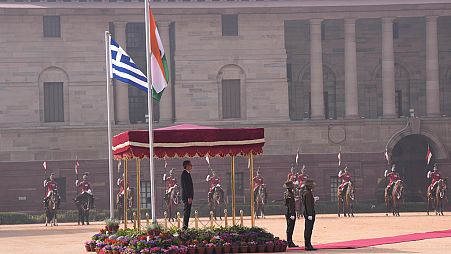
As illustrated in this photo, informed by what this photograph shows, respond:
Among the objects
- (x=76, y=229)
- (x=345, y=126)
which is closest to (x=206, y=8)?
(x=345, y=126)

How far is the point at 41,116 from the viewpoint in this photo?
9106cm

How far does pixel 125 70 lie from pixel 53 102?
4366 cm

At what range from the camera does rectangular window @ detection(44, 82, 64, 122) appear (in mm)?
91438

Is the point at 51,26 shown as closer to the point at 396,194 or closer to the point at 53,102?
the point at 53,102

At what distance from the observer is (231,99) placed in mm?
94000

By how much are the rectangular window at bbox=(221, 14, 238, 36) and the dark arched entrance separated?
13.6 m

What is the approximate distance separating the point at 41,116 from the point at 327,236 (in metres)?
41.8

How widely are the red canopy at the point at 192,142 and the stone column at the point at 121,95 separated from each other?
4843cm

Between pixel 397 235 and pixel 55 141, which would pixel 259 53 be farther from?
pixel 397 235

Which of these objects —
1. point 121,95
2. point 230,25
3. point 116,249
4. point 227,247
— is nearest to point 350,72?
point 230,25

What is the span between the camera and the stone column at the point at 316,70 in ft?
308

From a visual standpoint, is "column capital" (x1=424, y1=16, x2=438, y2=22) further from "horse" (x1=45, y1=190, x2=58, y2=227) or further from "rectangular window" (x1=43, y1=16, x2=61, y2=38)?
"horse" (x1=45, y1=190, x2=58, y2=227)

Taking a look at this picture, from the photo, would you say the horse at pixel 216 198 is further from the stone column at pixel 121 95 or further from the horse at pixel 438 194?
the stone column at pixel 121 95

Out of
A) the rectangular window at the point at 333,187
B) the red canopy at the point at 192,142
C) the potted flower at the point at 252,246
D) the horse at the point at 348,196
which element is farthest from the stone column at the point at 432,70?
the potted flower at the point at 252,246
